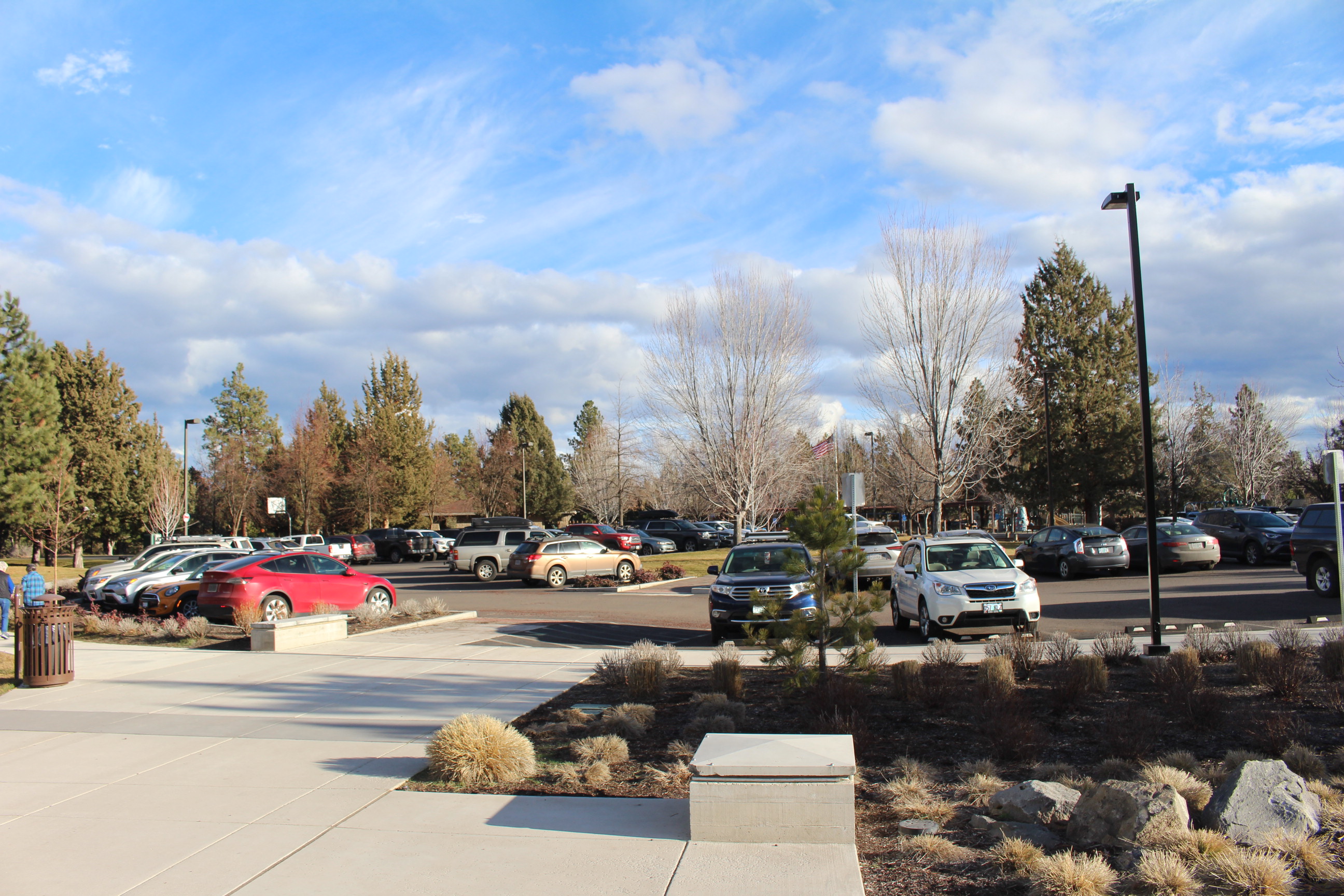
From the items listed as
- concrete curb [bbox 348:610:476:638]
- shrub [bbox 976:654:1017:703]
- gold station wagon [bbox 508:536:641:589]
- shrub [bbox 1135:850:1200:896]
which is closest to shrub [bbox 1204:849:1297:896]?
shrub [bbox 1135:850:1200:896]

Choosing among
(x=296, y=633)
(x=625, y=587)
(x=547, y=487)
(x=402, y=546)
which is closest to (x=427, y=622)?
(x=296, y=633)

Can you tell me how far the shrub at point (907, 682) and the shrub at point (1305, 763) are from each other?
121 inches

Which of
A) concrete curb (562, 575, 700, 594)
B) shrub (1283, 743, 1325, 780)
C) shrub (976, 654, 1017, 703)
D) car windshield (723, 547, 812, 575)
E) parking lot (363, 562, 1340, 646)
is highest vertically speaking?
car windshield (723, 547, 812, 575)

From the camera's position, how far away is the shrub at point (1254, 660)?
879cm

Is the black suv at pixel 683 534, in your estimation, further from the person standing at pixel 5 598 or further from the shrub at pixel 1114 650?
the shrub at pixel 1114 650

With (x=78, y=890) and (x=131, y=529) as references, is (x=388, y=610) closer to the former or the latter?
(x=78, y=890)

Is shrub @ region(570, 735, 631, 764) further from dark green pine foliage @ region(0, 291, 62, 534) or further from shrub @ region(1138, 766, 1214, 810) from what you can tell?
dark green pine foliage @ region(0, 291, 62, 534)

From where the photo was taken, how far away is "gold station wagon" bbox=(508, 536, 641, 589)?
91.1ft

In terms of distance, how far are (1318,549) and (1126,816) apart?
1595 cm

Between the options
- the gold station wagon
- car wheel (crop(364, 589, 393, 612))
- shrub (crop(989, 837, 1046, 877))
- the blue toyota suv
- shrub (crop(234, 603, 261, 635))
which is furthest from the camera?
the gold station wagon

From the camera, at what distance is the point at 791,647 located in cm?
830

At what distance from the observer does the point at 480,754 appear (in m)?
6.77

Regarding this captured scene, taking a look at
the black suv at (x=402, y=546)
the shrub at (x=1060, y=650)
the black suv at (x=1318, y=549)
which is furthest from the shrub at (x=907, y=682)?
the black suv at (x=402, y=546)

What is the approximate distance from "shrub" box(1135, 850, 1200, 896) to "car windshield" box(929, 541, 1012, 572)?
32.5 feet
